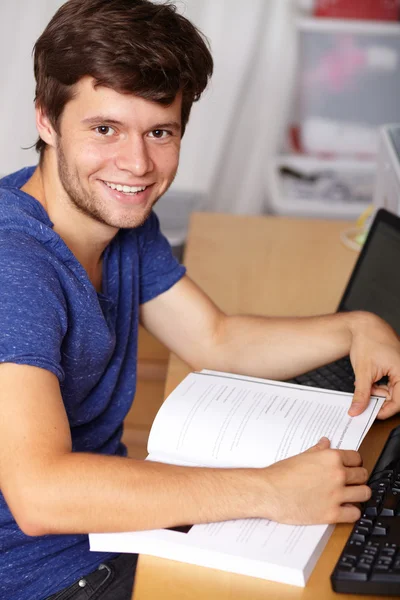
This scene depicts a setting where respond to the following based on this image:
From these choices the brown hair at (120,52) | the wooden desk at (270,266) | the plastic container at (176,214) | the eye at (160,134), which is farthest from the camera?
the plastic container at (176,214)

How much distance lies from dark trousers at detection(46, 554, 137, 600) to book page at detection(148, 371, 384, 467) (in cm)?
25

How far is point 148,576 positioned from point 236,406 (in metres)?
0.28

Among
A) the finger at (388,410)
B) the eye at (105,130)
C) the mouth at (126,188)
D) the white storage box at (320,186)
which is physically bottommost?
the white storage box at (320,186)

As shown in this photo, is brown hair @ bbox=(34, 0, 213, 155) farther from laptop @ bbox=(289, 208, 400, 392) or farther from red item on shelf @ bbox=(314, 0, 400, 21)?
red item on shelf @ bbox=(314, 0, 400, 21)

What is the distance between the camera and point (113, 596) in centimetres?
114

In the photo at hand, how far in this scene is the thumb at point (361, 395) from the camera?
3.59ft

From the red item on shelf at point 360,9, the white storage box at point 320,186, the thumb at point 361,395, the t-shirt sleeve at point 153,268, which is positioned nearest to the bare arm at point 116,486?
the thumb at point 361,395

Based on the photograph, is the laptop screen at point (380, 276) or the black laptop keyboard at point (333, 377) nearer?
the black laptop keyboard at point (333, 377)

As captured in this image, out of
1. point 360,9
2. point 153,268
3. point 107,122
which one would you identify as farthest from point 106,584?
point 360,9

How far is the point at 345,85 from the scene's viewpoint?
111 inches

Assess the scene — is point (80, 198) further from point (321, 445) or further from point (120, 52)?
point (321, 445)

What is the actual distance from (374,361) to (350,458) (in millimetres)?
277

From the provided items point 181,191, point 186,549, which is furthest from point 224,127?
point 186,549

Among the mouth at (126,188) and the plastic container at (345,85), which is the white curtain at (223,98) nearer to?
the plastic container at (345,85)
